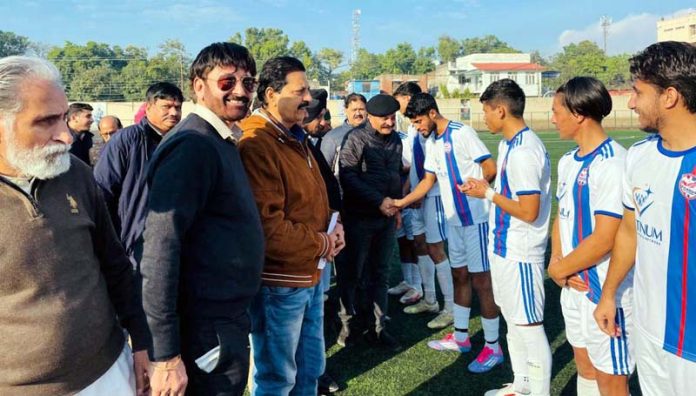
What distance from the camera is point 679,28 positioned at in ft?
314

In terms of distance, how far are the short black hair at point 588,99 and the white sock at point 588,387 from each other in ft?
5.27

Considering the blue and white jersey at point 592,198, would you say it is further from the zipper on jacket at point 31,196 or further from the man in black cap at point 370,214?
the zipper on jacket at point 31,196

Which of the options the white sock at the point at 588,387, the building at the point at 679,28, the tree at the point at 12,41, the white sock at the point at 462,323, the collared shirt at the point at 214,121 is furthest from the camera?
the tree at the point at 12,41

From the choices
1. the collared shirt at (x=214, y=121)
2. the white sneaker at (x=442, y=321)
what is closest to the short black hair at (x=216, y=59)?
the collared shirt at (x=214, y=121)

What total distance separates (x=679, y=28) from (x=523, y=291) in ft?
380

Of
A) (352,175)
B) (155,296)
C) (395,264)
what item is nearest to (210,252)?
(155,296)

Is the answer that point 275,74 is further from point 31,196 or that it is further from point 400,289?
point 400,289

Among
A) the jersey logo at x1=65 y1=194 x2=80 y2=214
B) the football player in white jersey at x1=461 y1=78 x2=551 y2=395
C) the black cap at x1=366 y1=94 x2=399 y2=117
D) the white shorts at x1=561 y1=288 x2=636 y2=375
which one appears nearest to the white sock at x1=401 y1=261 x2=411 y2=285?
the black cap at x1=366 y1=94 x2=399 y2=117

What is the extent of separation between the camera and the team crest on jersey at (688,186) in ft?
6.12

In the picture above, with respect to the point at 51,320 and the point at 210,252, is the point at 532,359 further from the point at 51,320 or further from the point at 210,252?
the point at 51,320

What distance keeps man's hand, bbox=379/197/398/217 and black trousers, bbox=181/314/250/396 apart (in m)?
2.48

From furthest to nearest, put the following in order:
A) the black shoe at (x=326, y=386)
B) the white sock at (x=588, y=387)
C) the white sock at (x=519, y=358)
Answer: the black shoe at (x=326, y=386) < the white sock at (x=519, y=358) < the white sock at (x=588, y=387)

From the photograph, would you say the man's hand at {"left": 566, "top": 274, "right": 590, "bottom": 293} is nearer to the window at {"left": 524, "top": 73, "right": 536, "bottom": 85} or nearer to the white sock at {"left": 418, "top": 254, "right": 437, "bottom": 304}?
the white sock at {"left": 418, "top": 254, "right": 437, "bottom": 304}

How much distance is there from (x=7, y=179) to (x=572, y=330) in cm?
298
